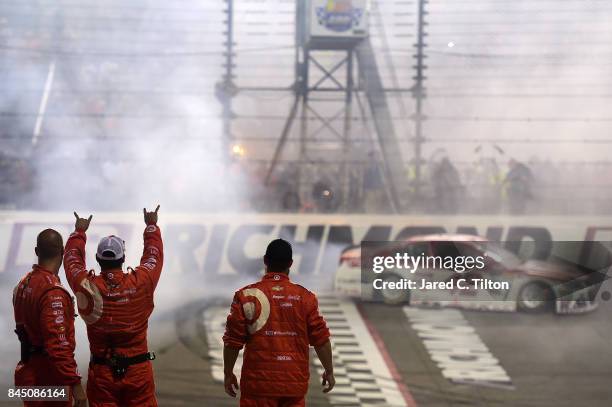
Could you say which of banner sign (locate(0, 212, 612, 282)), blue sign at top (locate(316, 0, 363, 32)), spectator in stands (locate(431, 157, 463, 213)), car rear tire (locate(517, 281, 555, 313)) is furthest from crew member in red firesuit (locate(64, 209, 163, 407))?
blue sign at top (locate(316, 0, 363, 32))

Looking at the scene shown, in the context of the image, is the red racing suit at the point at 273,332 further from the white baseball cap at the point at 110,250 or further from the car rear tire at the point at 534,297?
the car rear tire at the point at 534,297

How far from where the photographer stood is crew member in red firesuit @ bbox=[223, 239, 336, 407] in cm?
450

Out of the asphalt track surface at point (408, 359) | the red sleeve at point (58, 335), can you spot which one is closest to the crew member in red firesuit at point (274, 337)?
the red sleeve at point (58, 335)

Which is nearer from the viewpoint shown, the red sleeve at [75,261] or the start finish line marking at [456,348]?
the red sleeve at [75,261]

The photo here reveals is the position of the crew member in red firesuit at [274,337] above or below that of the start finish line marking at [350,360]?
above

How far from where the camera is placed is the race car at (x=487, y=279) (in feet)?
36.1

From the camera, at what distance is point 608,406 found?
8.11m

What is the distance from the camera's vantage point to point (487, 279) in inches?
442

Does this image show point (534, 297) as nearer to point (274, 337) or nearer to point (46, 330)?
point (274, 337)

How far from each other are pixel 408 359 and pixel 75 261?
540 centimetres

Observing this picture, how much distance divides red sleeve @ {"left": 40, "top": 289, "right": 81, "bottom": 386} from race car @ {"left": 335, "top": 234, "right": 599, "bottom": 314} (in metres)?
6.99

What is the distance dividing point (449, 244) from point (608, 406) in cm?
375

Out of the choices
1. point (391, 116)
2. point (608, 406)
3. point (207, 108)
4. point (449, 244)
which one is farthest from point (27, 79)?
point (608, 406)

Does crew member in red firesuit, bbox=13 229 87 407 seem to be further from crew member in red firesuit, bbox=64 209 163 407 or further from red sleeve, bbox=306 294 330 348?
red sleeve, bbox=306 294 330 348
